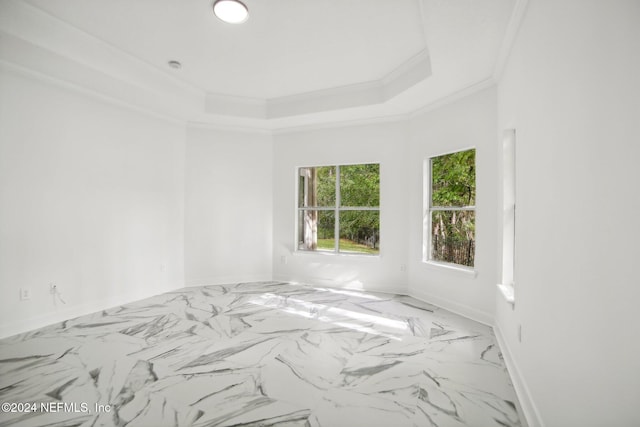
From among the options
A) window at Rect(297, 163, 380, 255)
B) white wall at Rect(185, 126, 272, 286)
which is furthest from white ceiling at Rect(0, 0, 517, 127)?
window at Rect(297, 163, 380, 255)

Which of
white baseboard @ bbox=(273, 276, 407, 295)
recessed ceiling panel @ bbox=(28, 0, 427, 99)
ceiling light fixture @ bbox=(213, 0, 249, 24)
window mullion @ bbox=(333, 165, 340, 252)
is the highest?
recessed ceiling panel @ bbox=(28, 0, 427, 99)

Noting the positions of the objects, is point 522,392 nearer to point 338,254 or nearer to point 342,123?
point 338,254

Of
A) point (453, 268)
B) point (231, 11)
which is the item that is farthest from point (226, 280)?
point (231, 11)

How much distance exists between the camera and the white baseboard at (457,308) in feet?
10.7

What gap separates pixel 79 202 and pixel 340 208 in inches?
135

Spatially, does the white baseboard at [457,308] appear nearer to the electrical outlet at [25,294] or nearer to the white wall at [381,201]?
the white wall at [381,201]

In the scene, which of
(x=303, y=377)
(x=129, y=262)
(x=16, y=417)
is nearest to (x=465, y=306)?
(x=303, y=377)

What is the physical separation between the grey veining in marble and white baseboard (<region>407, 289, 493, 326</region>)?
132mm

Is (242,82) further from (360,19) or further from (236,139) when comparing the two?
(360,19)

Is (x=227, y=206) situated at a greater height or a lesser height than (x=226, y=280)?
greater

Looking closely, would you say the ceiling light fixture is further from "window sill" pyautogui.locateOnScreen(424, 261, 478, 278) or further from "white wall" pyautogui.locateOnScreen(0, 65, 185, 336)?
"window sill" pyautogui.locateOnScreen(424, 261, 478, 278)

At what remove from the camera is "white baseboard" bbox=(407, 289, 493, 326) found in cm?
327

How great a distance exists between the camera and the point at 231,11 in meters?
2.51

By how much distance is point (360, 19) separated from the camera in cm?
267
